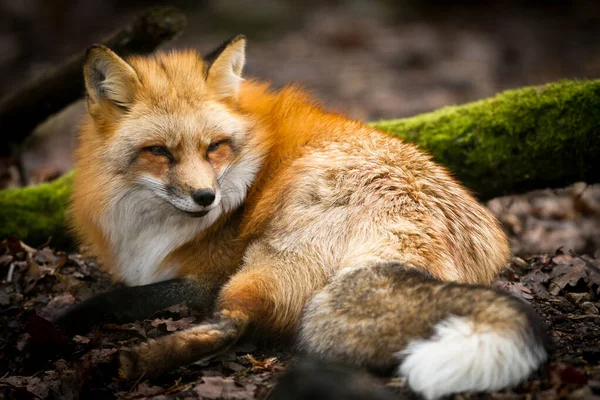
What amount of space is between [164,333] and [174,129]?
4.19ft

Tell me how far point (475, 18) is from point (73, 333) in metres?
14.8

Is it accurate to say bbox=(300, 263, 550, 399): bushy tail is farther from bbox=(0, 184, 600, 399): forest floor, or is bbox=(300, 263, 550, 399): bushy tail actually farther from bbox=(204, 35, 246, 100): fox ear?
bbox=(204, 35, 246, 100): fox ear

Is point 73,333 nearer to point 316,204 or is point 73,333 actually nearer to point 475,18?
point 316,204

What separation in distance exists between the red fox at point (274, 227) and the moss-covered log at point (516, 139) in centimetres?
127

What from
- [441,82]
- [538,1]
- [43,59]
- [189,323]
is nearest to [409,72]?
[441,82]

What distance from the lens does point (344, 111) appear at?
6.14 metres

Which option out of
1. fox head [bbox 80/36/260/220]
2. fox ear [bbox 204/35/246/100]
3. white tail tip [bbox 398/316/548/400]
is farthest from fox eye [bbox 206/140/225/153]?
white tail tip [bbox 398/316/548/400]

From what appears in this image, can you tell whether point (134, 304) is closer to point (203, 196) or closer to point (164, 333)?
point (164, 333)

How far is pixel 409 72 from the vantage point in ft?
42.4

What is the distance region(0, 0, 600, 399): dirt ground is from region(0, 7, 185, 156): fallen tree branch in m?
1.31

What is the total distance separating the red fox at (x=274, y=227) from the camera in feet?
9.21

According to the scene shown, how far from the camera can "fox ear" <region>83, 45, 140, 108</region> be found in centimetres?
371

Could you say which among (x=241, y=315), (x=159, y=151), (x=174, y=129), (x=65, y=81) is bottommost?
(x=241, y=315)

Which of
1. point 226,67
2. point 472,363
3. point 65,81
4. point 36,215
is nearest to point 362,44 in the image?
point 65,81
